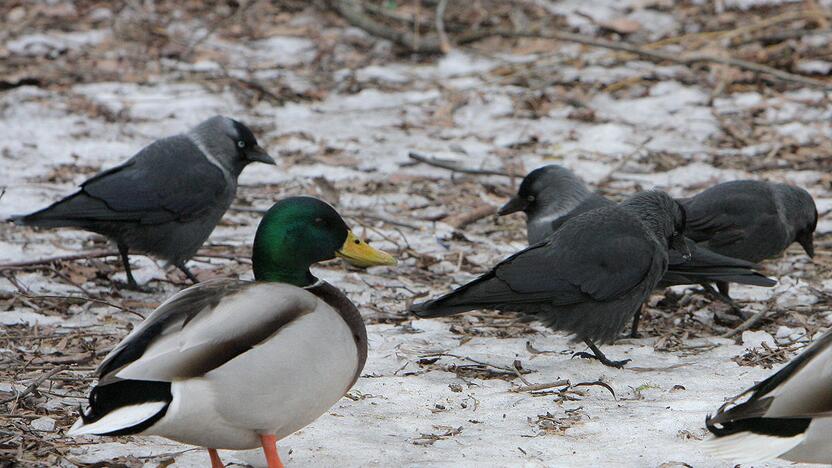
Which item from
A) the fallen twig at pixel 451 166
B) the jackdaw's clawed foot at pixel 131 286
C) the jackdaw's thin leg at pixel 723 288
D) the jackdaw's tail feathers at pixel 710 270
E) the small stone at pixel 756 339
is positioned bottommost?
the jackdaw's clawed foot at pixel 131 286

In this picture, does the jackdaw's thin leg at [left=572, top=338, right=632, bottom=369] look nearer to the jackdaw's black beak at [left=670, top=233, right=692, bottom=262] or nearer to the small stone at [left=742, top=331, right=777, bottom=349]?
the small stone at [left=742, top=331, right=777, bottom=349]

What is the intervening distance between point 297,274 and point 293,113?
547cm

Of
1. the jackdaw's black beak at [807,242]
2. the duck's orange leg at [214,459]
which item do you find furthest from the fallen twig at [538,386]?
the jackdaw's black beak at [807,242]

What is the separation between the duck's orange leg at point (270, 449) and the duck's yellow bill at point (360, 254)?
1001 millimetres

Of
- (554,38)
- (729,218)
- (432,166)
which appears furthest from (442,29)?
(729,218)

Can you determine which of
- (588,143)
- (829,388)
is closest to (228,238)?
(588,143)

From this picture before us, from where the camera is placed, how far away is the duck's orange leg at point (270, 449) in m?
3.90

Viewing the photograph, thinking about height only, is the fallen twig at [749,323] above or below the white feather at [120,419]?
below

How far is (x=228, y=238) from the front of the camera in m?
7.46

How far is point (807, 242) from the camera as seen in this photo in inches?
273

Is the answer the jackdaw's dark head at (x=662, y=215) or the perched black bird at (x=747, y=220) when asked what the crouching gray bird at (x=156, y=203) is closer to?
the jackdaw's dark head at (x=662, y=215)

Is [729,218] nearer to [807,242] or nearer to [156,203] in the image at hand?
[807,242]

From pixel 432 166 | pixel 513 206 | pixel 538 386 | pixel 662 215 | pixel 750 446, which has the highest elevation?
pixel 750 446

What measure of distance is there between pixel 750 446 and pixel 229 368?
1624mm
